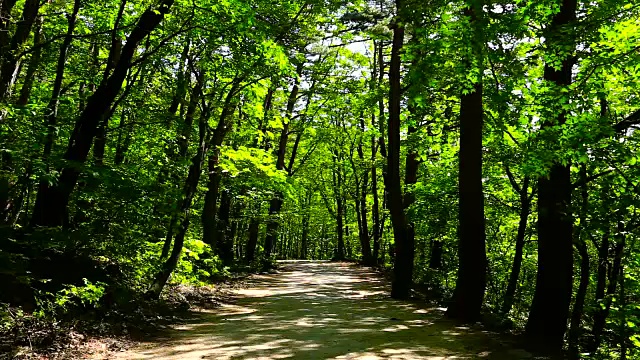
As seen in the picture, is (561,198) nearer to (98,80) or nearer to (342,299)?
(342,299)

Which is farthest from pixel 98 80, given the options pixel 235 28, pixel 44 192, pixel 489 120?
pixel 489 120

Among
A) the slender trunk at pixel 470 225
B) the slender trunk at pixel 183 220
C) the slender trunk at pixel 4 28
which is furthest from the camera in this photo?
the slender trunk at pixel 183 220

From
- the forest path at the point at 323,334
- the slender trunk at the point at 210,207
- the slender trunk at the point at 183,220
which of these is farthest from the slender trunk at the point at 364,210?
the slender trunk at the point at 183,220

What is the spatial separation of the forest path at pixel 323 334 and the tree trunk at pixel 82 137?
3362 millimetres

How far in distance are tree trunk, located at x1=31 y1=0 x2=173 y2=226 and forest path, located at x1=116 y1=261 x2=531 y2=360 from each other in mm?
3362

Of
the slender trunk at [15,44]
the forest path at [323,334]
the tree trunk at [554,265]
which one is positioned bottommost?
the forest path at [323,334]

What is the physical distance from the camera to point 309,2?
12719mm

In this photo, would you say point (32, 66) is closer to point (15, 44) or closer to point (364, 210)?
point (15, 44)

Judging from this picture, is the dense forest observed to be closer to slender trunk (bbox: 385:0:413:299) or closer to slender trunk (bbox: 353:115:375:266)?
slender trunk (bbox: 385:0:413:299)

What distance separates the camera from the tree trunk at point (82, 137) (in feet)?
29.2

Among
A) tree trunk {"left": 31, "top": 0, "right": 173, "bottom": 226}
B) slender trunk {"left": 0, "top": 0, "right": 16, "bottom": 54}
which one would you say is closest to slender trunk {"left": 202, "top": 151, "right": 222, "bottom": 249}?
tree trunk {"left": 31, "top": 0, "right": 173, "bottom": 226}

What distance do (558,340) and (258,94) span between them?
8.97 meters

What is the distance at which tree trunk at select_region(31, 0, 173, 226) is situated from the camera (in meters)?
8.90

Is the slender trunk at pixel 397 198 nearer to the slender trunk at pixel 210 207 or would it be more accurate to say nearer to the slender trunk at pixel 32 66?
the slender trunk at pixel 210 207
